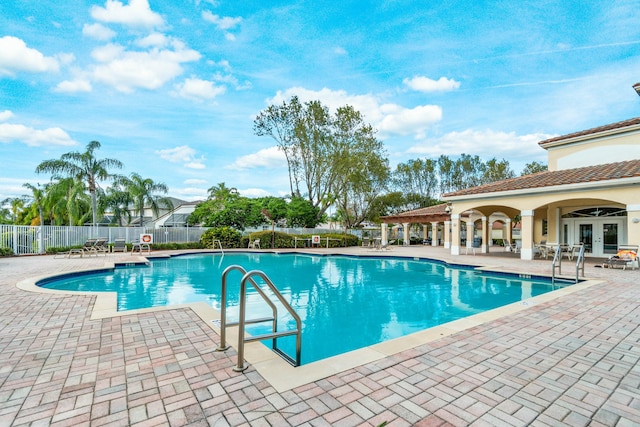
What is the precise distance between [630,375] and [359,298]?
5.90 metres

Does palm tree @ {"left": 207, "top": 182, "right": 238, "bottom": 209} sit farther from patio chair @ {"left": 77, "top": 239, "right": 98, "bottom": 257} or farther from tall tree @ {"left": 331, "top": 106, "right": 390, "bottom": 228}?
patio chair @ {"left": 77, "top": 239, "right": 98, "bottom": 257}

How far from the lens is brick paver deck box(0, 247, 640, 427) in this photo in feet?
8.12

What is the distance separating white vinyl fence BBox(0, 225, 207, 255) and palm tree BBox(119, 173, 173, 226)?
230 inches

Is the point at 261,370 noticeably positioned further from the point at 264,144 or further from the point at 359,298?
the point at 264,144

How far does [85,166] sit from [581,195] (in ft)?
93.0

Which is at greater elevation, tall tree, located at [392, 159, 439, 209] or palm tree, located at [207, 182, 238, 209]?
tall tree, located at [392, 159, 439, 209]

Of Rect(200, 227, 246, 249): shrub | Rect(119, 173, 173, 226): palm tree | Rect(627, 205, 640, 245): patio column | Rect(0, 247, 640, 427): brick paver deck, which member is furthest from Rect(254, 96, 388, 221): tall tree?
Rect(0, 247, 640, 427): brick paver deck

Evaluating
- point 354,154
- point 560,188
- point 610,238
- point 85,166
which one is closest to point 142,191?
point 85,166

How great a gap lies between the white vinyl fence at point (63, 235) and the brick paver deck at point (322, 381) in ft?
52.8

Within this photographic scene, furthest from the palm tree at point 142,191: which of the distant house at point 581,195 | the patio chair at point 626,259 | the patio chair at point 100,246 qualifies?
the patio chair at point 626,259

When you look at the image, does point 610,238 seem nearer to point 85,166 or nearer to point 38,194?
point 85,166

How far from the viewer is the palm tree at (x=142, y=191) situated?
1043 inches

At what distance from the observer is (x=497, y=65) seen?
16.6m

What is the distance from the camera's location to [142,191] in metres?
27.5
